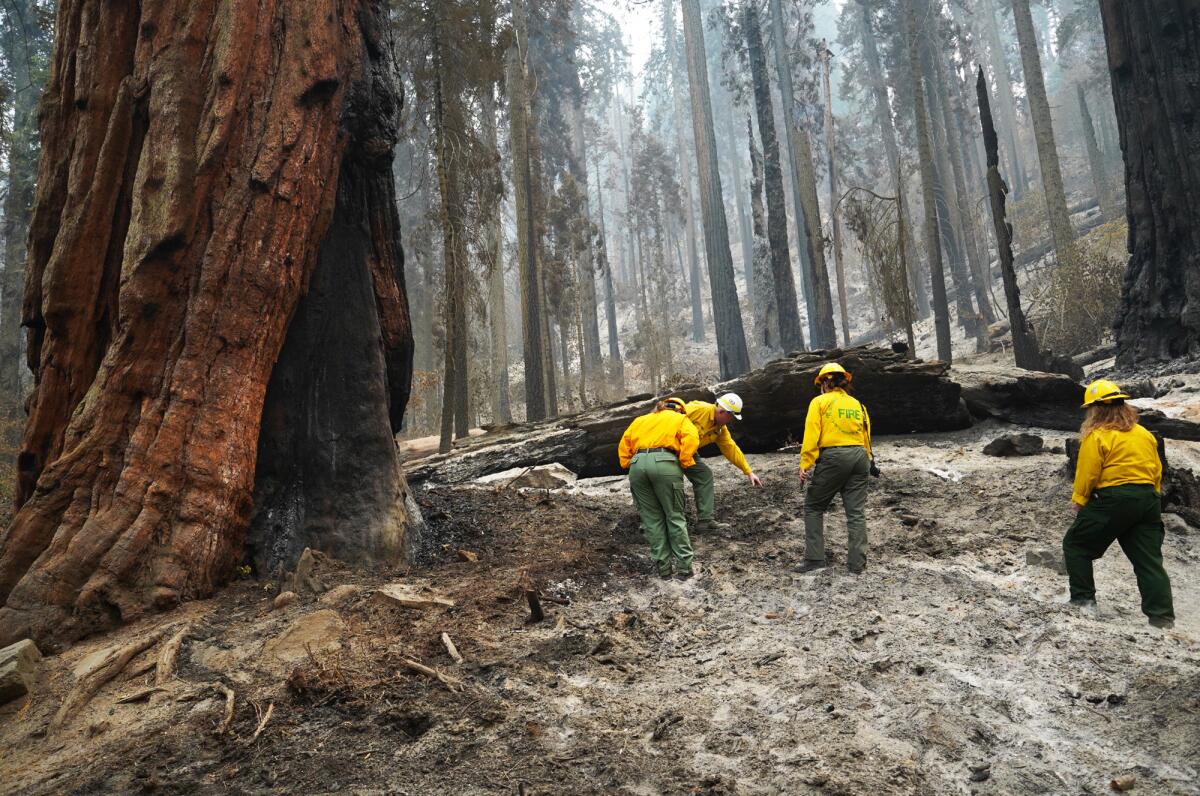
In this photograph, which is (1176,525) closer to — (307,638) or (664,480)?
(664,480)

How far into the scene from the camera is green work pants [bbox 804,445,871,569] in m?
5.67

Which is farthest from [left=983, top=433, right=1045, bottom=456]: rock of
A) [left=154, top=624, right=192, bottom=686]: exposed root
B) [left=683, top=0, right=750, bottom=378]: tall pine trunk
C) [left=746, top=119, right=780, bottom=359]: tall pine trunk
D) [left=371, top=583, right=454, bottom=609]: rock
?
[left=746, top=119, right=780, bottom=359]: tall pine trunk

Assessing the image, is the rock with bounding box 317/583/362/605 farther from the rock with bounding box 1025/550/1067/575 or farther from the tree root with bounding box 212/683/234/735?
the rock with bounding box 1025/550/1067/575

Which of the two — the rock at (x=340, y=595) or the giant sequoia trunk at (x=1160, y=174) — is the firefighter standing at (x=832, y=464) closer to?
the rock at (x=340, y=595)

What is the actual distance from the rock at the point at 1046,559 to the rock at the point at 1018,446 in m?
2.80

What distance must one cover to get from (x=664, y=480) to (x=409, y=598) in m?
2.33

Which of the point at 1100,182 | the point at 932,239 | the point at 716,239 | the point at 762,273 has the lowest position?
the point at 932,239

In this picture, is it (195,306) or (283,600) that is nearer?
(283,600)

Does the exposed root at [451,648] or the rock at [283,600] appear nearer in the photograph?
the exposed root at [451,648]

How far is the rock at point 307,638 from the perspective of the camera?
154 inches

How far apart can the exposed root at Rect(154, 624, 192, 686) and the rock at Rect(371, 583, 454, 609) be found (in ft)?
3.61

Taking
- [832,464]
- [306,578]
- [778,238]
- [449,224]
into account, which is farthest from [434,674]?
[778,238]

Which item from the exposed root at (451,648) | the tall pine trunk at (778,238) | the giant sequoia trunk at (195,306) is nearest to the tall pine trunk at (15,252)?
the giant sequoia trunk at (195,306)

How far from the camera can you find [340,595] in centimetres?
466
